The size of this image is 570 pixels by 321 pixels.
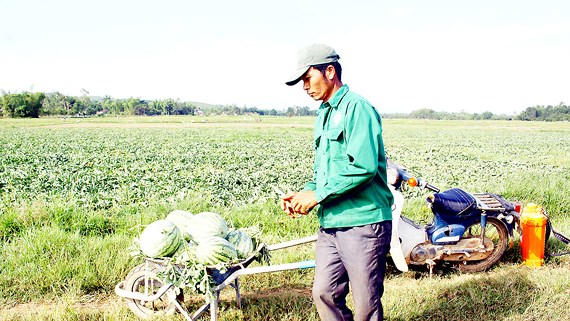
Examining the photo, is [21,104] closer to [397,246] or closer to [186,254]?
[397,246]

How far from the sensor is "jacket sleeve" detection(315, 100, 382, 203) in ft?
8.20

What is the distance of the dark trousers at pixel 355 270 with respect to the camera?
2721mm

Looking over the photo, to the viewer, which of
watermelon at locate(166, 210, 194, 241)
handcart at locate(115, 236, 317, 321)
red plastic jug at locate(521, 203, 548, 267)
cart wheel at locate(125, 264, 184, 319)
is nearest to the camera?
handcart at locate(115, 236, 317, 321)

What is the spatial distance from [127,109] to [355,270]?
5090 inches

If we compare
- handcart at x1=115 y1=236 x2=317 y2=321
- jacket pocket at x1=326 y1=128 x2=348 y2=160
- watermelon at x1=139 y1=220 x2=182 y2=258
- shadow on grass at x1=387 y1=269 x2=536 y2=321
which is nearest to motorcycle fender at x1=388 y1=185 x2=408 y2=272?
shadow on grass at x1=387 y1=269 x2=536 y2=321

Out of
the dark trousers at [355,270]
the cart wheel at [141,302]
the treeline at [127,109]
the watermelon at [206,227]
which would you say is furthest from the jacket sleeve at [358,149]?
the treeline at [127,109]

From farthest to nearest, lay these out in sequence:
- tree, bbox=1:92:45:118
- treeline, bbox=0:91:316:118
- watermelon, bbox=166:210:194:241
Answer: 1. treeline, bbox=0:91:316:118
2. tree, bbox=1:92:45:118
3. watermelon, bbox=166:210:194:241

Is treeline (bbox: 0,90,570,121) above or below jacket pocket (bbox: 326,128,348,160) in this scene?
above

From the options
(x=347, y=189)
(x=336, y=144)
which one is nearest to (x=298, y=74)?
(x=336, y=144)

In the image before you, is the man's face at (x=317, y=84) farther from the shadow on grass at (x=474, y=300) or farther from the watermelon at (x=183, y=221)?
the shadow on grass at (x=474, y=300)

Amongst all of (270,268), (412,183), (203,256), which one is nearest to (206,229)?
(203,256)

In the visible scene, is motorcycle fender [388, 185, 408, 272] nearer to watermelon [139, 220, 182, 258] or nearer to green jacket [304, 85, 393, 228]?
green jacket [304, 85, 393, 228]

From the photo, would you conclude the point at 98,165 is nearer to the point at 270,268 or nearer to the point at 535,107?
the point at 270,268

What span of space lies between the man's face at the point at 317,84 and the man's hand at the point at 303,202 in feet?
2.09
